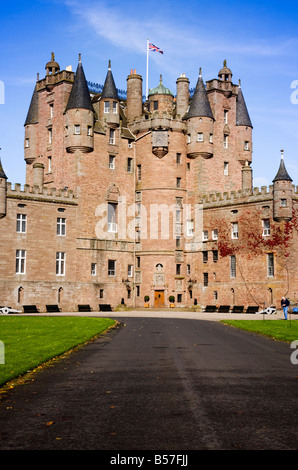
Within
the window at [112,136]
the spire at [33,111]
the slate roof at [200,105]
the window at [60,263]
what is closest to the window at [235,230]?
the slate roof at [200,105]

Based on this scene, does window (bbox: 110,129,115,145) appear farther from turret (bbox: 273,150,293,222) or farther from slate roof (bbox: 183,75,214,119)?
turret (bbox: 273,150,293,222)

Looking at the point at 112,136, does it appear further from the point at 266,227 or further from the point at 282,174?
the point at 266,227

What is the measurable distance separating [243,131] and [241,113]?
2336mm

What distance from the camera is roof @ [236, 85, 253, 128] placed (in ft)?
244

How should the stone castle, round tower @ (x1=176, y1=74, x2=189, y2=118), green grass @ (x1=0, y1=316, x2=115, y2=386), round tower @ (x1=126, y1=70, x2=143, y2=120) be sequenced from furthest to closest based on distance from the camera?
1. round tower @ (x1=126, y1=70, x2=143, y2=120)
2. round tower @ (x1=176, y1=74, x2=189, y2=118)
3. the stone castle
4. green grass @ (x1=0, y1=316, x2=115, y2=386)

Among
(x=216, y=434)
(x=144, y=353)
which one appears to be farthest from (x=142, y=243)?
(x=216, y=434)

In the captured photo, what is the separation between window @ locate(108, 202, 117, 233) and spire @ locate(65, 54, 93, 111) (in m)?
11.0

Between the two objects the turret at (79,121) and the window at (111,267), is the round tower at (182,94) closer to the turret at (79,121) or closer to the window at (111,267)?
the turret at (79,121)

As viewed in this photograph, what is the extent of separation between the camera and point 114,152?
68.2 m

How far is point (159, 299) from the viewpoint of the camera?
221 ft

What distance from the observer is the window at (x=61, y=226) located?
6275 cm

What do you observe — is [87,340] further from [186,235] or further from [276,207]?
[186,235]

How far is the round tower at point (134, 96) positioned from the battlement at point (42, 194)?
561 inches

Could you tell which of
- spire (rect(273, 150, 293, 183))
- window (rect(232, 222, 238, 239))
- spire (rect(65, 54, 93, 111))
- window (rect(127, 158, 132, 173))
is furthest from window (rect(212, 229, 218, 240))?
spire (rect(65, 54, 93, 111))
